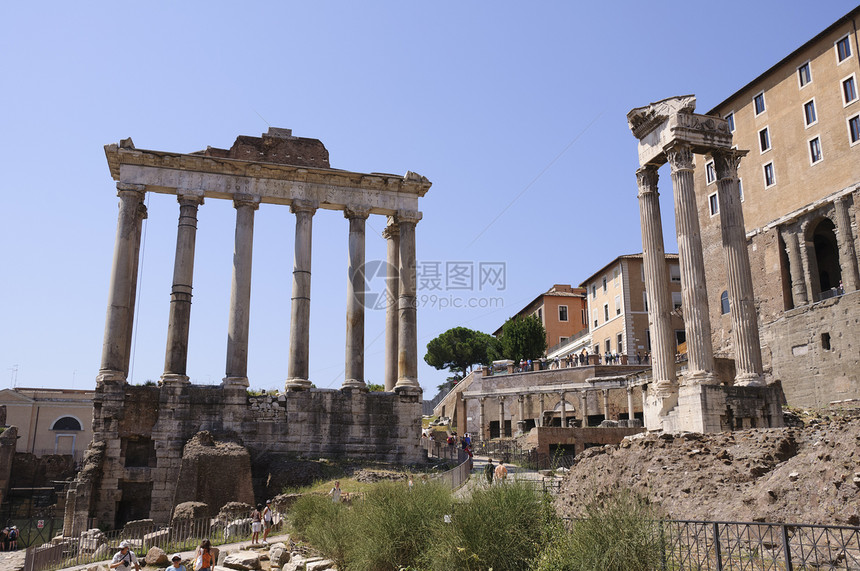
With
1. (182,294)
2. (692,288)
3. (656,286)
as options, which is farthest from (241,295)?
(692,288)

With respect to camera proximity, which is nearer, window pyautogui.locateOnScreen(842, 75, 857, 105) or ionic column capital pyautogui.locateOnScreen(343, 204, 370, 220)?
ionic column capital pyautogui.locateOnScreen(343, 204, 370, 220)

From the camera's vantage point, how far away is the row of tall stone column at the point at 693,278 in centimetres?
1858

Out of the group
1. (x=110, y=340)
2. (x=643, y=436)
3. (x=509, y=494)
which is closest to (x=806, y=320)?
(x=643, y=436)

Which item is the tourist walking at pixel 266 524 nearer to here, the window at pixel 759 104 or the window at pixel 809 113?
the window at pixel 809 113

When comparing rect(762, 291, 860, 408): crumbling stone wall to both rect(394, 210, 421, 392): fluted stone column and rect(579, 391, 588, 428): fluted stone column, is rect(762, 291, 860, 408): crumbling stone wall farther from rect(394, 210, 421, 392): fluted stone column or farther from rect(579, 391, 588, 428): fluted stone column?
rect(394, 210, 421, 392): fluted stone column

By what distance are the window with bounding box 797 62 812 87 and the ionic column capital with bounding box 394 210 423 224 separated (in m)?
21.2

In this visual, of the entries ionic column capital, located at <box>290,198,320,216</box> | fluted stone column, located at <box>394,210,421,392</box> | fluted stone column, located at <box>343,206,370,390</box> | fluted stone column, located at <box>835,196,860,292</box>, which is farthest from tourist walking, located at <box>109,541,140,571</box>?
fluted stone column, located at <box>835,196,860,292</box>

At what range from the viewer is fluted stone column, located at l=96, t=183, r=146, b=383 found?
21016 millimetres

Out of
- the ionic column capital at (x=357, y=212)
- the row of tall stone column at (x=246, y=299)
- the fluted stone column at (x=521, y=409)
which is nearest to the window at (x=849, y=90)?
the row of tall stone column at (x=246, y=299)

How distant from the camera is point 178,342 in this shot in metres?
21.6

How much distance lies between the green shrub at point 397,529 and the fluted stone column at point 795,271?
27.0 metres

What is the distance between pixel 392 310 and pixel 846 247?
66.0 ft

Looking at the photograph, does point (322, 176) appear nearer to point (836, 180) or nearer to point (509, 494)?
point (509, 494)

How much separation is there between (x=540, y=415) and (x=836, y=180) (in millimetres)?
17540
